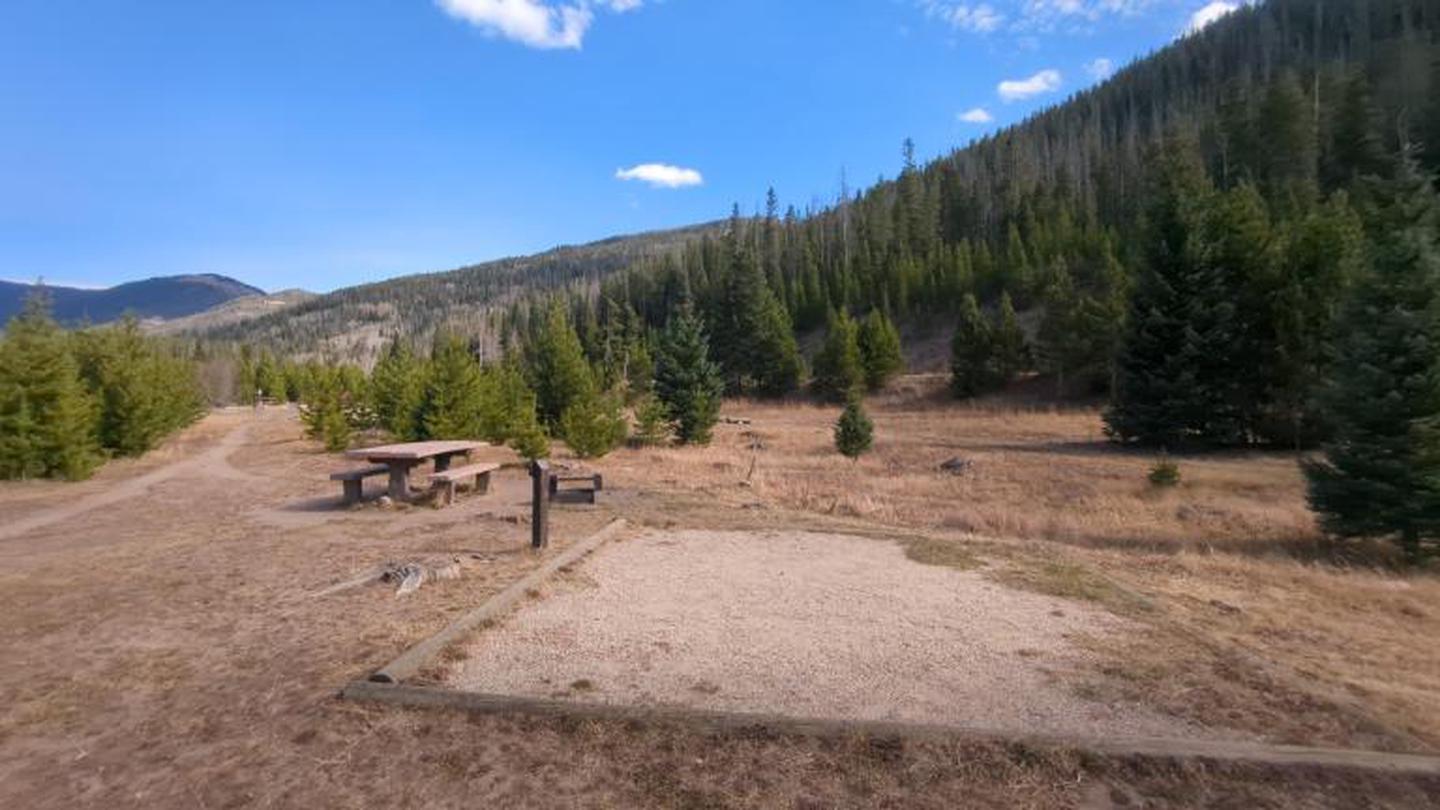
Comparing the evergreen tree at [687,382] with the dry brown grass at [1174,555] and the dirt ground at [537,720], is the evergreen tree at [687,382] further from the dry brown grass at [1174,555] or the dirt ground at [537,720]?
the dirt ground at [537,720]

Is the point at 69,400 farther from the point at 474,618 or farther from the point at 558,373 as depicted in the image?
the point at 474,618

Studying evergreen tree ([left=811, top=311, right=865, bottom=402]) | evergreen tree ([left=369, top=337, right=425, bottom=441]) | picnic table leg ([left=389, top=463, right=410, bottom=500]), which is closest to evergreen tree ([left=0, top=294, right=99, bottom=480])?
evergreen tree ([left=369, top=337, right=425, bottom=441])

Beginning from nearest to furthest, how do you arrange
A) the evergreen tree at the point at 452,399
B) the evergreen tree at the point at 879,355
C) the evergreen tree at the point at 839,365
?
1. the evergreen tree at the point at 452,399
2. the evergreen tree at the point at 839,365
3. the evergreen tree at the point at 879,355

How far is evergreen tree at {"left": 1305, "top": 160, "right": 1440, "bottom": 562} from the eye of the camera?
11.9m

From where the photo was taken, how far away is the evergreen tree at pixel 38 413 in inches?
732

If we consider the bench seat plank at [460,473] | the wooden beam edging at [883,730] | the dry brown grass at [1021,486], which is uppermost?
the bench seat plank at [460,473]

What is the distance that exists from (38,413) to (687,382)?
19150mm

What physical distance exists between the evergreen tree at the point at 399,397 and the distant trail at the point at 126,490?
4.60 meters

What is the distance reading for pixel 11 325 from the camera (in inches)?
786

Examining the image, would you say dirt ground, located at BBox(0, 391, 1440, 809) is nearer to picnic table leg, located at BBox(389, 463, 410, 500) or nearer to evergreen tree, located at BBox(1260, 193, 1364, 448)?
picnic table leg, located at BBox(389, 463, 410, 500)

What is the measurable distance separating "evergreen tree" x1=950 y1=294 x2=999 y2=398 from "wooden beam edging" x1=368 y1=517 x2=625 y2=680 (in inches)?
1654

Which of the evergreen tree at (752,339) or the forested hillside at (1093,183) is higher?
the forested hillside at (1093,183)

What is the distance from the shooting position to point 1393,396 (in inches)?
477

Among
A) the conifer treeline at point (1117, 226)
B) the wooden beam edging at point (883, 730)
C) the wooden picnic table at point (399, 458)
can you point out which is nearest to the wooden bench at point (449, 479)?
the wooden picnic table at point (399, 458)
